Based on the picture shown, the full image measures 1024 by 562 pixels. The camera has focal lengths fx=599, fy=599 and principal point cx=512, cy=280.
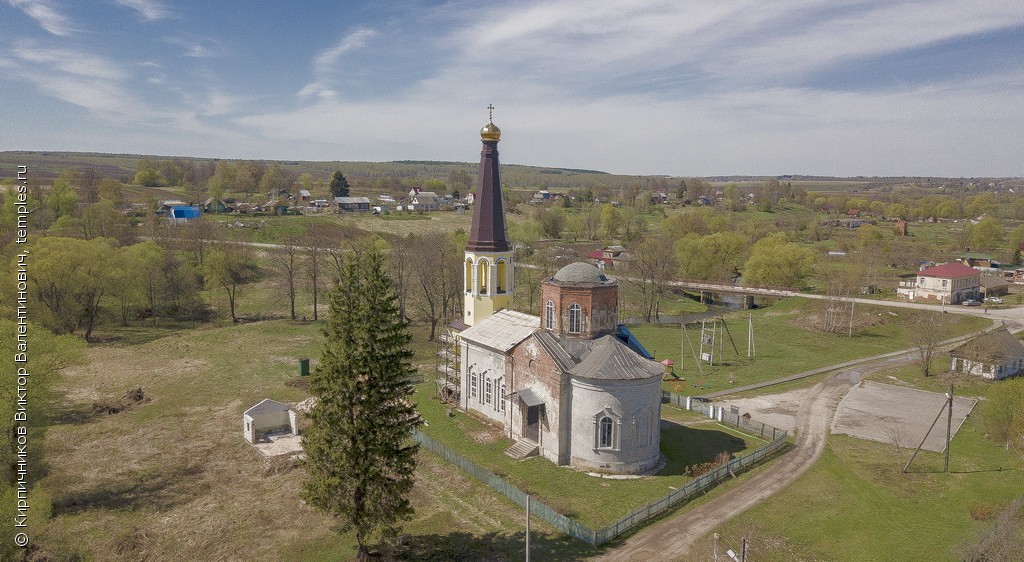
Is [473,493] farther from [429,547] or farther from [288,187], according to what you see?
[288,187]

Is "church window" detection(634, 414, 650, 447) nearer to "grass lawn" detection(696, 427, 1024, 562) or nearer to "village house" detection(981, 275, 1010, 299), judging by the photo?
"grass lawn" detection(696, 427, 1024, 562)

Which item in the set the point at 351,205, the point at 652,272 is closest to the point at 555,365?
the point at 652,272

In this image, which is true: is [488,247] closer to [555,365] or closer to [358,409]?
[555,365]

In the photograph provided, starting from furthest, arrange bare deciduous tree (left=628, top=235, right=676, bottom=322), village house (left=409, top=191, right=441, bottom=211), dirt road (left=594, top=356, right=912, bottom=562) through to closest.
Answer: village house (left=409, top=191, right=441, bottom=211) < bare deciduous tree (left=628, top=235, right=676, bottom=322) < dirt road (left=594, top=356, right=912, bottom=562)

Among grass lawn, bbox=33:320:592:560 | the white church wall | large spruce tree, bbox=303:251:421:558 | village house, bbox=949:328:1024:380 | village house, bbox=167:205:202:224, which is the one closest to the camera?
large spruce tree, bbox=303:251:421:558

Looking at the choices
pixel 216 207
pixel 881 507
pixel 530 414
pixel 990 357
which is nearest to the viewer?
pixel 881 507

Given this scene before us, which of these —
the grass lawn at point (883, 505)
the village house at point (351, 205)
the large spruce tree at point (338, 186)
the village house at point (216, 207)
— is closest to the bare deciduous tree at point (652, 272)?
the grass lawn at point (883, 505)

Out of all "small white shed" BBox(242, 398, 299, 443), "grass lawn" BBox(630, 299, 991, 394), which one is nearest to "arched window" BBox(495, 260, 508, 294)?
"small white shed" BBox(242, 398, 299, 443)

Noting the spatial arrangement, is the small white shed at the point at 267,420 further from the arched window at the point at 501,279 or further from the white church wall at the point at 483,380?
the arched window at the point at 501,279
